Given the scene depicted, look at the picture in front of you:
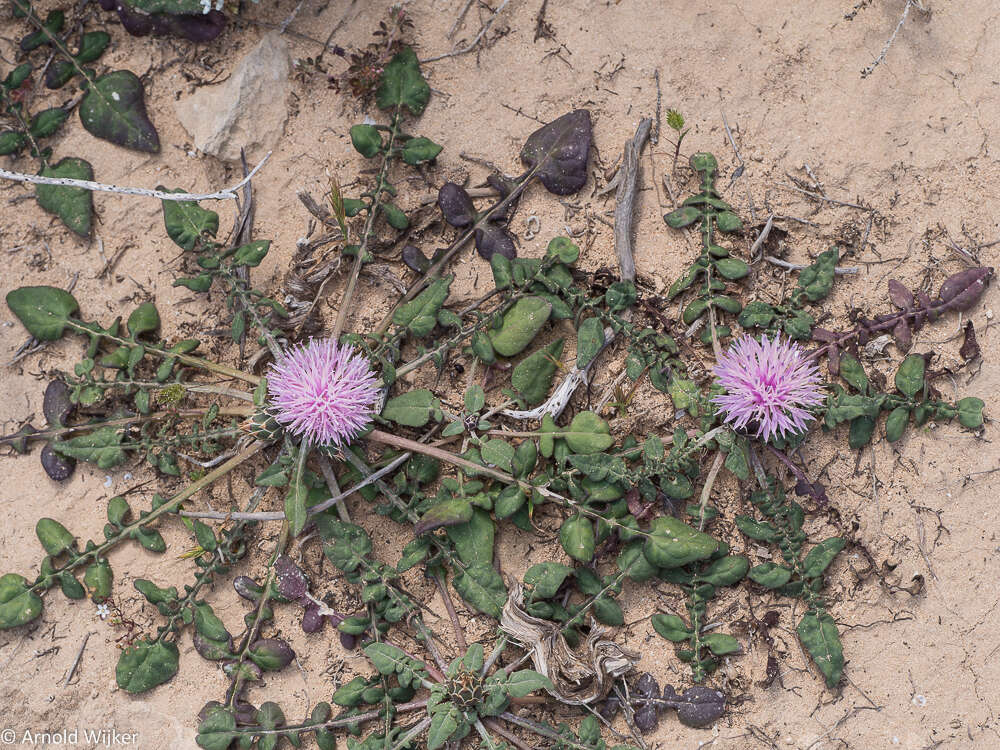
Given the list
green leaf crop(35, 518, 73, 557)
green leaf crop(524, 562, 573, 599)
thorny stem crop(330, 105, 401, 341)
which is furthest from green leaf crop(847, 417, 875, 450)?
green leaf crop(35, 518, 73, 557)

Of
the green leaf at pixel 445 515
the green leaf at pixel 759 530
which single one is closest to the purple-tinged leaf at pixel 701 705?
the green leaf at pixel 759 530

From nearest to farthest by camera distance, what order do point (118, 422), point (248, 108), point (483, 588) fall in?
1. point (483, 588)
2. point (118, 422)
3. point (248, 108)

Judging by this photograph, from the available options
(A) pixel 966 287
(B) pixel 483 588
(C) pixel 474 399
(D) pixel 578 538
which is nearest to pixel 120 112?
(C) pixel 474 399

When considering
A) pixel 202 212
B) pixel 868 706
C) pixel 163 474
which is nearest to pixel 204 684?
pixel 163 474

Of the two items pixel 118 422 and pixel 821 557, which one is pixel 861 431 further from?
pixel 118 422

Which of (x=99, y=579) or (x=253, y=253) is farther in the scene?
(x=99, y=579)
